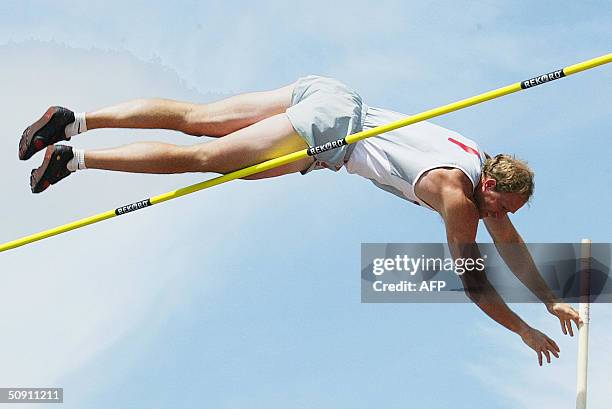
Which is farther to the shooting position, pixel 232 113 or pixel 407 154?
pixel 232 113

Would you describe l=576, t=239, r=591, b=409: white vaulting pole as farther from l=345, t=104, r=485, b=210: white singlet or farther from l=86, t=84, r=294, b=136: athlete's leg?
l=86, t=84, r=294, b=136: athlete's leg

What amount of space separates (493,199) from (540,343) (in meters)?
0.89

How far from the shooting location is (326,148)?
784 centimetres

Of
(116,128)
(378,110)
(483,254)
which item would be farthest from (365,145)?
(116,128)

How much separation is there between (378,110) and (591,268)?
5.48ft

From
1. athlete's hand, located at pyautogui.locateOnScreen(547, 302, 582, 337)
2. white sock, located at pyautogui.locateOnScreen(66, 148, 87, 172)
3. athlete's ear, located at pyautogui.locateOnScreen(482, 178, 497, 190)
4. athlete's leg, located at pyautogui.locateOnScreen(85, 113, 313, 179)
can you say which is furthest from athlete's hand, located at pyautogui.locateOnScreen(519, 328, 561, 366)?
white sock, located at pyautogui.locateOnScreen(66, 148, 87, 172)

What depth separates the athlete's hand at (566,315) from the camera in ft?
26.3

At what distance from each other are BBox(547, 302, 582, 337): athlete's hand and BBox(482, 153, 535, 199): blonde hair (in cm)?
69

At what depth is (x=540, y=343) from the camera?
25.2 ft

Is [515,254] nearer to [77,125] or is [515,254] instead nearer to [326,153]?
[326,153]

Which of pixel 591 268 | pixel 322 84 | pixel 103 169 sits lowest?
pixel 591 268

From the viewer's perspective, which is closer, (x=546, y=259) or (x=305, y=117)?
(x=305, y=117)

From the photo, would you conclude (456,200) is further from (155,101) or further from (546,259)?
(155,101)

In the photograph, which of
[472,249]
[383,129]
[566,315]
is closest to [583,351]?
[566,315]
